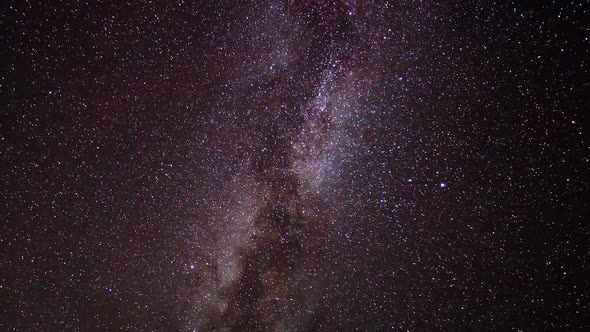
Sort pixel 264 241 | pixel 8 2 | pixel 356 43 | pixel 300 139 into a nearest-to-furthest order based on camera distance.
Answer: pixel 8 2
pixel 356 43
pixel 300 139
pixel 264 241

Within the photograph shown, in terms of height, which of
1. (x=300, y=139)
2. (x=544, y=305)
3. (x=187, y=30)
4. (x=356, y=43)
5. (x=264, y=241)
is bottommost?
(x=544, y=305)

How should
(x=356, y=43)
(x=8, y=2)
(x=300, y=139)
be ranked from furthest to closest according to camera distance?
(x=300, y=139) < (x=356, y=43) < (x=8, y=2)

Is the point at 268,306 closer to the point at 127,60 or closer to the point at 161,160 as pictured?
the point at 161,160

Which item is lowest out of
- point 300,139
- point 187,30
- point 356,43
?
point 300,139

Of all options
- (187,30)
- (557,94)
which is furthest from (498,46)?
(187,30)

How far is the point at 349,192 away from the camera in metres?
1.38

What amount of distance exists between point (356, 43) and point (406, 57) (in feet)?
0.62

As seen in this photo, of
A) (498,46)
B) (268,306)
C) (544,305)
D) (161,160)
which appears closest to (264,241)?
(268,306)

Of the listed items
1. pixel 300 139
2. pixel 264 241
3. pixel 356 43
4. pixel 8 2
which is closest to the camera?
pixel 8 2

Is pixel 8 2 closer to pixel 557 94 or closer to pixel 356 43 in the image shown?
pixel 356 43

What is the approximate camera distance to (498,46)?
3.96 ft

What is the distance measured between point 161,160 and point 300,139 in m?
0.54

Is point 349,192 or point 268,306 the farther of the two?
point 268,306

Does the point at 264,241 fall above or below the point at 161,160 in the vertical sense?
below
